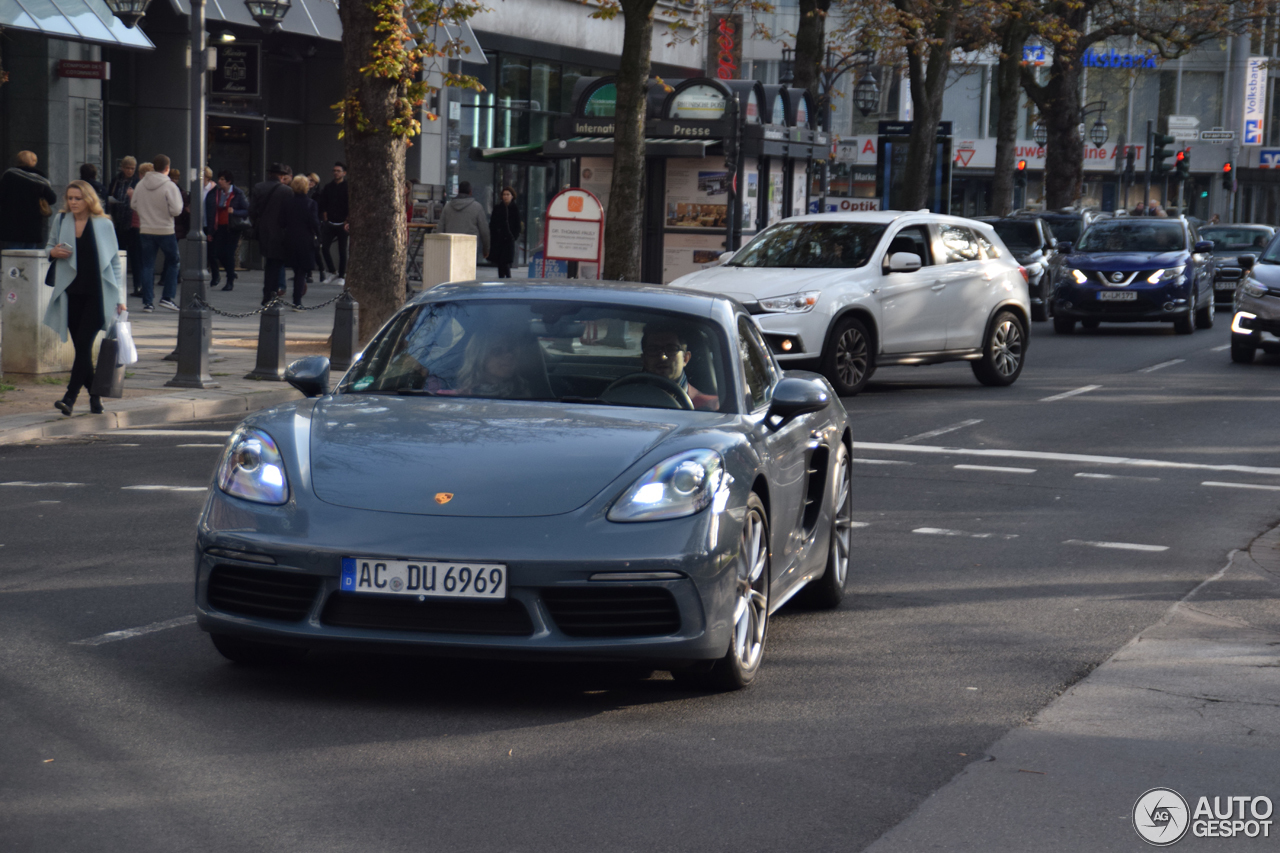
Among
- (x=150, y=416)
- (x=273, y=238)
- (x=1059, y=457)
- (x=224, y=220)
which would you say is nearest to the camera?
(x=1059, y=457)

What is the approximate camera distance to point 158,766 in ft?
15.9

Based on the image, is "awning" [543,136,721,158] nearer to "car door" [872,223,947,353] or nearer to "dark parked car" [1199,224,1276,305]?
"car door" [872,223,947,353]

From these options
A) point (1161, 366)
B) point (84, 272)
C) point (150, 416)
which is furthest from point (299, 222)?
point (1161, 366)

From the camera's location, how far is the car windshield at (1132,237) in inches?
1086

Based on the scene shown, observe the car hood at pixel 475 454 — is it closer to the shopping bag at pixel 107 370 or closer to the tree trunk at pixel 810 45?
the shopping bag at pixel 107 370

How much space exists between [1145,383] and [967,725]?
1457 cm

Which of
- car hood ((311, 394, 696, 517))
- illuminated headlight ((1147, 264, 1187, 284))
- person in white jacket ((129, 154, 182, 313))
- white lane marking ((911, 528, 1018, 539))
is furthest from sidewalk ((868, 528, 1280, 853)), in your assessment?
illuminated headlight ((1147, 264, 1187, 284))

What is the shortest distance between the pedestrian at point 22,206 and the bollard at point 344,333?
167 inches

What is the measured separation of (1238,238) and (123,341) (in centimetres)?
2871

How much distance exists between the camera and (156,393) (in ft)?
49.6

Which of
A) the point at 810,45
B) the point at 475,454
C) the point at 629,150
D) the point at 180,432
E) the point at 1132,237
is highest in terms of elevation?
the point at 810,45

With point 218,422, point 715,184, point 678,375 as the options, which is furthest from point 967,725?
point 715,184

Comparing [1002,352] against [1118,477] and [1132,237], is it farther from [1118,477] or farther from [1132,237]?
[1132,237]

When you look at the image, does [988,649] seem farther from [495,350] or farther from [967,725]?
[495,350]
